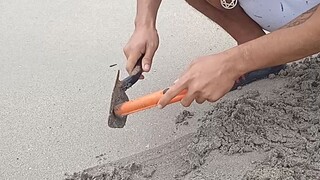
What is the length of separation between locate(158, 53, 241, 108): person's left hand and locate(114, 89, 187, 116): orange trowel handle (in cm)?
3

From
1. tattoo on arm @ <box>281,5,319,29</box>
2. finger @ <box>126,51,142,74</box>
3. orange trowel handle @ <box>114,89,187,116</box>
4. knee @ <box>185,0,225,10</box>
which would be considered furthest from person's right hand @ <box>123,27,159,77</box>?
tattoo on arm @ <box>281,5,319,29</box>

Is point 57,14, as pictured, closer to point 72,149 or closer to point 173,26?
point 173,26

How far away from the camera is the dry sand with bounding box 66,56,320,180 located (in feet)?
5.65

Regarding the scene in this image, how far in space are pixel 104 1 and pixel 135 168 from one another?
135 centimetres

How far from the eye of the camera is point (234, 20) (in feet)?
7.11

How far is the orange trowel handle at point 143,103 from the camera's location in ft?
5.53

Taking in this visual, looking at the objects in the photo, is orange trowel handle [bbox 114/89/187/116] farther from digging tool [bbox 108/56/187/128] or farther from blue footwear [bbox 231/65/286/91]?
blue footwear [bbox 231/65/286/91]

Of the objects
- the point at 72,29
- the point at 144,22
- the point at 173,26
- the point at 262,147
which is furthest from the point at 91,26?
the point at 262,147

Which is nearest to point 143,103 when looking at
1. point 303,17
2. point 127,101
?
point 127,101

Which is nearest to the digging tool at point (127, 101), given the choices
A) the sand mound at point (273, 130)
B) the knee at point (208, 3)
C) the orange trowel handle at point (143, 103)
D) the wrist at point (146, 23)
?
the orange trowel handle at point (143, 103)

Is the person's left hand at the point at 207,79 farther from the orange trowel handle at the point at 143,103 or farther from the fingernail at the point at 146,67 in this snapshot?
the fingernail at the point at 146,67

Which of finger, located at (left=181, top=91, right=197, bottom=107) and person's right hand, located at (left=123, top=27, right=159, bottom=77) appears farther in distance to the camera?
person's right hand, located at (left=123, top=27, right=159, bottom=77)

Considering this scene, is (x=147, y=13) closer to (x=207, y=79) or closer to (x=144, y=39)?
(x=144, y=39)

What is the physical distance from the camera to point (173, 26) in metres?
2.72
